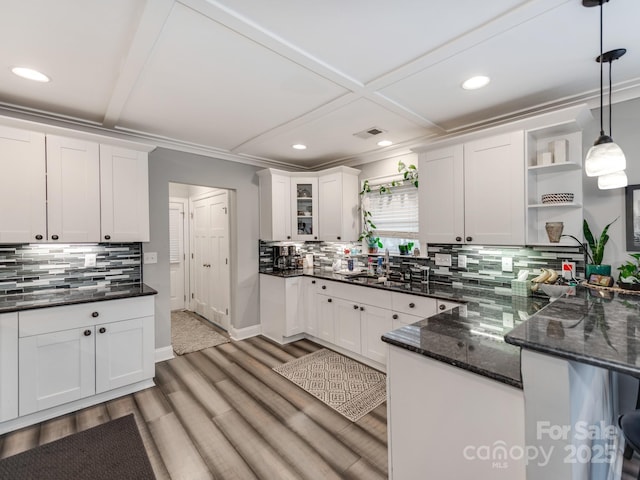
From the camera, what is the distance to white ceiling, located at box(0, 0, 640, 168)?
1488mm

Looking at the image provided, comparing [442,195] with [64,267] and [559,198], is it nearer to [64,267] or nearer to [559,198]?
[559,198]

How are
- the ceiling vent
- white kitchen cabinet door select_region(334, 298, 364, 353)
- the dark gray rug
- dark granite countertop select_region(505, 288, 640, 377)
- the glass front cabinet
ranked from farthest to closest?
1. the glass front cabinet
2. white kitchen cabinet door select_region(334, 298, 364, 353)
3. the ceiling vent
4. the dark gray rug
5. dark granite countertop select_region(505, 288, 640, 377)

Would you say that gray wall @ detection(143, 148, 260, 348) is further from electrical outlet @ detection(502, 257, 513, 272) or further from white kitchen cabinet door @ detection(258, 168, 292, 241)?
electrical outlet @ detection(502, 257, 513, 272)

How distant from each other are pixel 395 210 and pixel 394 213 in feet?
0.13

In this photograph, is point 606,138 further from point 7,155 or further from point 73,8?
point 7,155

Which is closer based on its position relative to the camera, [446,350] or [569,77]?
→ [446,350]

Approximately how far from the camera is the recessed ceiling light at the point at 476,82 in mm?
2104

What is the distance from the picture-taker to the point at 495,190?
99.2 inches

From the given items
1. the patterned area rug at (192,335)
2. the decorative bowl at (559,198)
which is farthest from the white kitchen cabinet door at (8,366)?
the decorative bowl at (559,198)

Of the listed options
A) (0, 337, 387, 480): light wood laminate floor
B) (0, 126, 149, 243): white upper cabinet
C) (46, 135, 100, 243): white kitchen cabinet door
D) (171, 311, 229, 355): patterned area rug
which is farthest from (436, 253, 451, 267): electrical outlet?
(46, 135, 100, 243): white kitchen cabinet door

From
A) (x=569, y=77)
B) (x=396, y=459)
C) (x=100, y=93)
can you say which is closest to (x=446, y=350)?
(x=396, y=459)

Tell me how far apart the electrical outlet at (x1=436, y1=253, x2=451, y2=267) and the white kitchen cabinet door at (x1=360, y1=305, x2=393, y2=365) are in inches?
32.1

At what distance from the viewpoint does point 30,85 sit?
221cm

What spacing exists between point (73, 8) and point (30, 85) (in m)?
1.20
